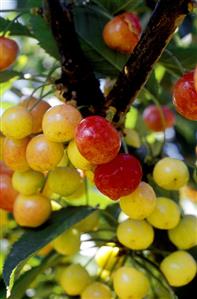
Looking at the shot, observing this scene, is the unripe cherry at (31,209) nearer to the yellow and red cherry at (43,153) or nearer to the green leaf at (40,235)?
the green leaf at (40,235)

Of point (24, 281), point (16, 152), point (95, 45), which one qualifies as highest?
point (95, 45)

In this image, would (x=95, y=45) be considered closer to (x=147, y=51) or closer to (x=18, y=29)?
(x=18, y=29)

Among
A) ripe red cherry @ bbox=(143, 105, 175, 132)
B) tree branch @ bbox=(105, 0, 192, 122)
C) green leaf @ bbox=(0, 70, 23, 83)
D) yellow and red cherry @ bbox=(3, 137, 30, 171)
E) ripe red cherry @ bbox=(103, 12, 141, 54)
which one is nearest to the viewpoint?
tree branch @ bbox=(105, 0, 192, 122)

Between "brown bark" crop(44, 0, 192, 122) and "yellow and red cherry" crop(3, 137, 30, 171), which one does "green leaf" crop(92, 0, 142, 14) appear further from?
"yellow and red cherry" crop(3, 137, 30, 171)

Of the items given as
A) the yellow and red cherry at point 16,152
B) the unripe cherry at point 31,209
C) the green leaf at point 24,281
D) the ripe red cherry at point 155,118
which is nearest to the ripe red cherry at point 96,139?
the yellow and red cherry at point 16,152

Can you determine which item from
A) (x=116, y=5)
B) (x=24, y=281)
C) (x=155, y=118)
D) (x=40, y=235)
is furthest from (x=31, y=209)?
(x=155, y=118)

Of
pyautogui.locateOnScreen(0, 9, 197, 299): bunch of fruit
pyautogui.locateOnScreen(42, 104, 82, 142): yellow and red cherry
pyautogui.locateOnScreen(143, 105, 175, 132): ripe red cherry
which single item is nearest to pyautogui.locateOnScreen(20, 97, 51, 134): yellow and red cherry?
pyautogui.locateOnScreen(0, 9, 197, 299): bunch of fruit
